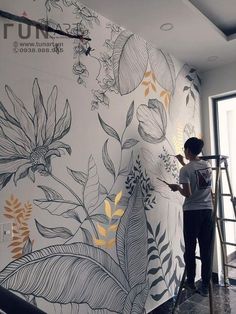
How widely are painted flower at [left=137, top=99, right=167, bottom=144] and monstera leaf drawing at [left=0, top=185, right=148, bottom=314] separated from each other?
0.54 m

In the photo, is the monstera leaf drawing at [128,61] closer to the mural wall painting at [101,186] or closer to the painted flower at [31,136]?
the mural wall painting at [101,186]

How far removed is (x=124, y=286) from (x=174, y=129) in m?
1.71

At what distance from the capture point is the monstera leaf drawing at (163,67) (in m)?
2.83

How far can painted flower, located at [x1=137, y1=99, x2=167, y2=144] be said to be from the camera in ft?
8.61

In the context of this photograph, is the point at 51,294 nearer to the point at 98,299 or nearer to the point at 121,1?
the point at 98,299

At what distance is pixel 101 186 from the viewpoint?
2143mm

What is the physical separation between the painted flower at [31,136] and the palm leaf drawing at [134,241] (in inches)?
32.4

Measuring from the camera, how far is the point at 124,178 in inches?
92.9

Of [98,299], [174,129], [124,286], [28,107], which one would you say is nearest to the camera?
[28,107]

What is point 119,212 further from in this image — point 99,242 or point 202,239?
point 202,239

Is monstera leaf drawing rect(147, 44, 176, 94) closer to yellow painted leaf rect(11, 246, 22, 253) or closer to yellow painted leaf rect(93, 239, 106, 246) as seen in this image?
yellow painted leaf rect(93, 239, 106, 246)

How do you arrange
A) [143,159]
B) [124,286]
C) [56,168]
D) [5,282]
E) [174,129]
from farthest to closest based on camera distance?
[174,129], [143,159], [124,286], [56,168], [5,282]

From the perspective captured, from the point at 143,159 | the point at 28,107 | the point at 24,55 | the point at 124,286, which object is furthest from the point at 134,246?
the point at 24,55

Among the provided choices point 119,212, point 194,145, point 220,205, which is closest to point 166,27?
point 194,145
